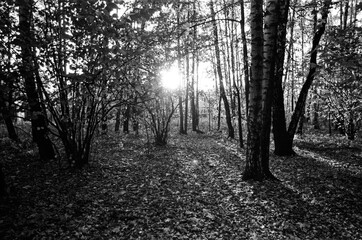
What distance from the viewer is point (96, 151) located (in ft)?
34.6

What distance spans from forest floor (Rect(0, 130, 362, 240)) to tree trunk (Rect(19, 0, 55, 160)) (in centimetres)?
68

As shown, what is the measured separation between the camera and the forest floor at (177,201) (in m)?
4.23

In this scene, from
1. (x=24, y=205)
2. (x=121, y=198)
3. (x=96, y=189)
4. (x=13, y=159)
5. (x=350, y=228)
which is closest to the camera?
(x=350, y=228)

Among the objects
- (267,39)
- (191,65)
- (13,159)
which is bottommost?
(13,159)

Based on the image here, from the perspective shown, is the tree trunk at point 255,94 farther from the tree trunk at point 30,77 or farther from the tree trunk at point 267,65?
the tree trunk at point 30,77

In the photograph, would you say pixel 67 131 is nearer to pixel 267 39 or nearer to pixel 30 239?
pixel 30 239

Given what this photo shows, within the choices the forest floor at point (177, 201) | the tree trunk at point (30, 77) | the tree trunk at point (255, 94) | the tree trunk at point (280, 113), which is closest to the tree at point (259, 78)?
the tree trunk at point (255, 94)

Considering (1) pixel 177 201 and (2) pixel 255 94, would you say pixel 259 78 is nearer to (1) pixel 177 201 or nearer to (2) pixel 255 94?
(2) pixel 255 94

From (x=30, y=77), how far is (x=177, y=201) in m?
5.07

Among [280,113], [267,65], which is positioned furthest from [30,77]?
[280,113]

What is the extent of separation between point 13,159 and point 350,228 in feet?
31.9

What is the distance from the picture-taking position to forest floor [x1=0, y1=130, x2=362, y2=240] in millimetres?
4230

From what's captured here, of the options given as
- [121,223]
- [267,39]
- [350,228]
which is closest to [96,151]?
[121,223]

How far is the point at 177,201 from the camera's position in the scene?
5.54 meters
